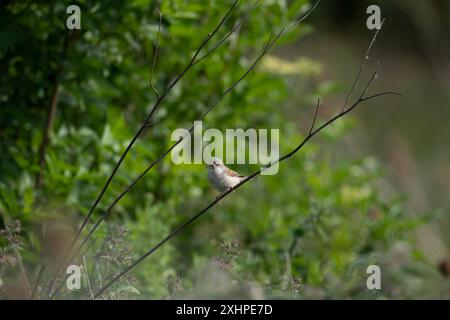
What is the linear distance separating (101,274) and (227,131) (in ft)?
5.23

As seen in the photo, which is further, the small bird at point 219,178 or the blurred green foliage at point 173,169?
the blurred green foliage at point 173,169

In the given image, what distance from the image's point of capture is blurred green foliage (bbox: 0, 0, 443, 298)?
3.31 meters

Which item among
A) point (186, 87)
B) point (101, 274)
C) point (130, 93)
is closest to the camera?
point (101, 274)

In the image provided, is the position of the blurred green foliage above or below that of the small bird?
above

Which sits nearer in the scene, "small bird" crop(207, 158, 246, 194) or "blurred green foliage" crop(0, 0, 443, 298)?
"small bird" crop(207, 158, 246, 194)

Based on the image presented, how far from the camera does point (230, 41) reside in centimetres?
430

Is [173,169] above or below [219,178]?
above

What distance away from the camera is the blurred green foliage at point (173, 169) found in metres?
3.31

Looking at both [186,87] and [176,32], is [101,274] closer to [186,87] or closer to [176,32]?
[176,32]

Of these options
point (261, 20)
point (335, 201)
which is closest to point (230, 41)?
point (261, 20)

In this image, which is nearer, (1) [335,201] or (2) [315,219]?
(2) [315,219]

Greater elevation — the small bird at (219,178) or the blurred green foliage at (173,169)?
the blurred green foliage at (173,169)

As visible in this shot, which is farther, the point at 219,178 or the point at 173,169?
the point at 173,169

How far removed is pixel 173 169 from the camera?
4.16 meters
